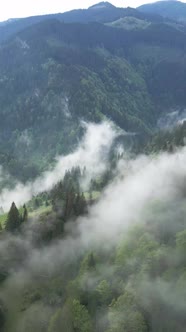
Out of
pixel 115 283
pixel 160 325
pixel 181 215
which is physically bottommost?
pixel 160 325

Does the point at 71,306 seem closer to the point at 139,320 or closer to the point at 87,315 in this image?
the point at 87,315

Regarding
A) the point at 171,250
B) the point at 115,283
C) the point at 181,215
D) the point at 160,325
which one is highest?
the point at 181,215

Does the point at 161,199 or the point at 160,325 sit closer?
the point at 160,325

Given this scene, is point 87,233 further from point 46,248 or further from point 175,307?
point 175,307

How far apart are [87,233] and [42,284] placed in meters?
39.0

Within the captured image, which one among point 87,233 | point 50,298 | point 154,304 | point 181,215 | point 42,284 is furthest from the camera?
point 87,233

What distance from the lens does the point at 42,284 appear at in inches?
6339

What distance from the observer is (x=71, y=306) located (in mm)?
140500

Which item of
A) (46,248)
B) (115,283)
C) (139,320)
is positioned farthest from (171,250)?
(46,248)

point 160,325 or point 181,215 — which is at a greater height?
point 181,215

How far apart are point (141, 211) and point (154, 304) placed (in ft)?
220

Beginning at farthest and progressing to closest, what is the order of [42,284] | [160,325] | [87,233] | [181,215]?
[87,233], [181,215], [42,284], [160,325]

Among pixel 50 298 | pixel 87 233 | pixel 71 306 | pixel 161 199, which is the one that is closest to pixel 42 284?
pixel 50 298

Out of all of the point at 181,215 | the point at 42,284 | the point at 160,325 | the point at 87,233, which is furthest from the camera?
the point at 87,233
